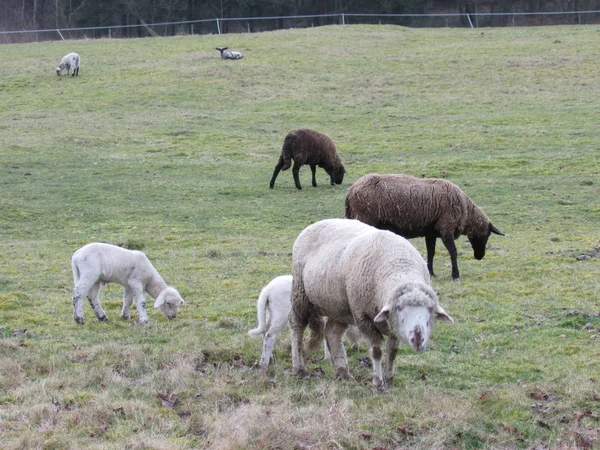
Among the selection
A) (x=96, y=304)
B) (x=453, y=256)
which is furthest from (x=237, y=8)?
(x=96, y=304)

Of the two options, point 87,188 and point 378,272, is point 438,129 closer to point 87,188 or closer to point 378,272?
point 87,188

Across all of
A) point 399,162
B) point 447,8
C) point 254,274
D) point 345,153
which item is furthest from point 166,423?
point 447,8

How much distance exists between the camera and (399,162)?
25.3m

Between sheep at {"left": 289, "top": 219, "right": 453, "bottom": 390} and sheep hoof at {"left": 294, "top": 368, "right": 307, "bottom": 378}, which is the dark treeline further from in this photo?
sheep hoof at {"left": 294, "top": 368, "right": 307, "bottom": 378}

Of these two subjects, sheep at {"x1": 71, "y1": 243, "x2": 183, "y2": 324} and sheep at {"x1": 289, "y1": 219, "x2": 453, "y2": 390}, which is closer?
sheep at {"x1": 289, "y1": 219, "x2": 453, "y2": 390}

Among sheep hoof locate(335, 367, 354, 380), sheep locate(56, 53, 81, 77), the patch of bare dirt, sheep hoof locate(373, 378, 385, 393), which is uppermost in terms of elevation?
sheep locate(56, 53, 81, 77)

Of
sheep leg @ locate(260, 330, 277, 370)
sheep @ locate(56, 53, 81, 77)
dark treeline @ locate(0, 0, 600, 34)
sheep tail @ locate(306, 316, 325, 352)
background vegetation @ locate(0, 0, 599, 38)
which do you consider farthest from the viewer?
dark treeline @ locate(0, 0, 600, 34)

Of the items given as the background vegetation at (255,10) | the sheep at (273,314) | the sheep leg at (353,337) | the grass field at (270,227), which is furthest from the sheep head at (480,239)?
the background vegetation at (255,10)

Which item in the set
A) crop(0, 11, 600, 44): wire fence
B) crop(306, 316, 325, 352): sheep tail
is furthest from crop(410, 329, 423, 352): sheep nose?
crop(0, 11, 600, 44): wire fence

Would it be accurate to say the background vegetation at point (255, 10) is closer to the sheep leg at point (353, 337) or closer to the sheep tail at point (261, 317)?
the sheep leg at point (353, 337)

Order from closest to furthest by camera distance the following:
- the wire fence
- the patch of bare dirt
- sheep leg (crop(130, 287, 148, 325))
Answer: sheep leg (crop(130, 287, 148, 325)) → the patch of bare dirt → the wire fence

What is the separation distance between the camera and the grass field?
6.80 metres

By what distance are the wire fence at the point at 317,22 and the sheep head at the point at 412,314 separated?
55041 mm

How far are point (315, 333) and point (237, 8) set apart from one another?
62.0m
